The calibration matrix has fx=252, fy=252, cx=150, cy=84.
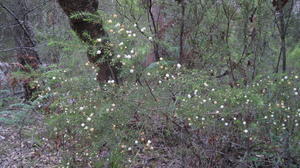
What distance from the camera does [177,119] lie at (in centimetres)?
299

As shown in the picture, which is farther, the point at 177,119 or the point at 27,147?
the point at 27,147

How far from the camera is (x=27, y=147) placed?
15.0 ft

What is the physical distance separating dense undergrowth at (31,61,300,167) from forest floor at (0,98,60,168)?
775 mm

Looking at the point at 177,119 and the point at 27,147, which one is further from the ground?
the point at 177,119

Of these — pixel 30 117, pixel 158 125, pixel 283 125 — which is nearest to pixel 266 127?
pixel 283 125

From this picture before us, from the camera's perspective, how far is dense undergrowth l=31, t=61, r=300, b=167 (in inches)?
111

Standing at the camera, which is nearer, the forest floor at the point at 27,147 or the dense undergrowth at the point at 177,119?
the dense undergrowth at the point at 177,119

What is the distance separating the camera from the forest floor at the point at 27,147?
4.05 m

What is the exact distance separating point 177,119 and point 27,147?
310 centimetres

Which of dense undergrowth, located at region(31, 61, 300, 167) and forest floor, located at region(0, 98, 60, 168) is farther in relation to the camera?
forest floor, located at region(0, 98, 60, 168)

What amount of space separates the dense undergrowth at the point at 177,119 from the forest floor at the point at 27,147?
A: 2.54ft

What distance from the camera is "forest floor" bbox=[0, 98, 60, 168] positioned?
405 centimetres

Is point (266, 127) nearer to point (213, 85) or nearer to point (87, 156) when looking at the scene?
point (213, 85)

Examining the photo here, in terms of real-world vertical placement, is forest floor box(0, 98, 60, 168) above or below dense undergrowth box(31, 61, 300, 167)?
below
